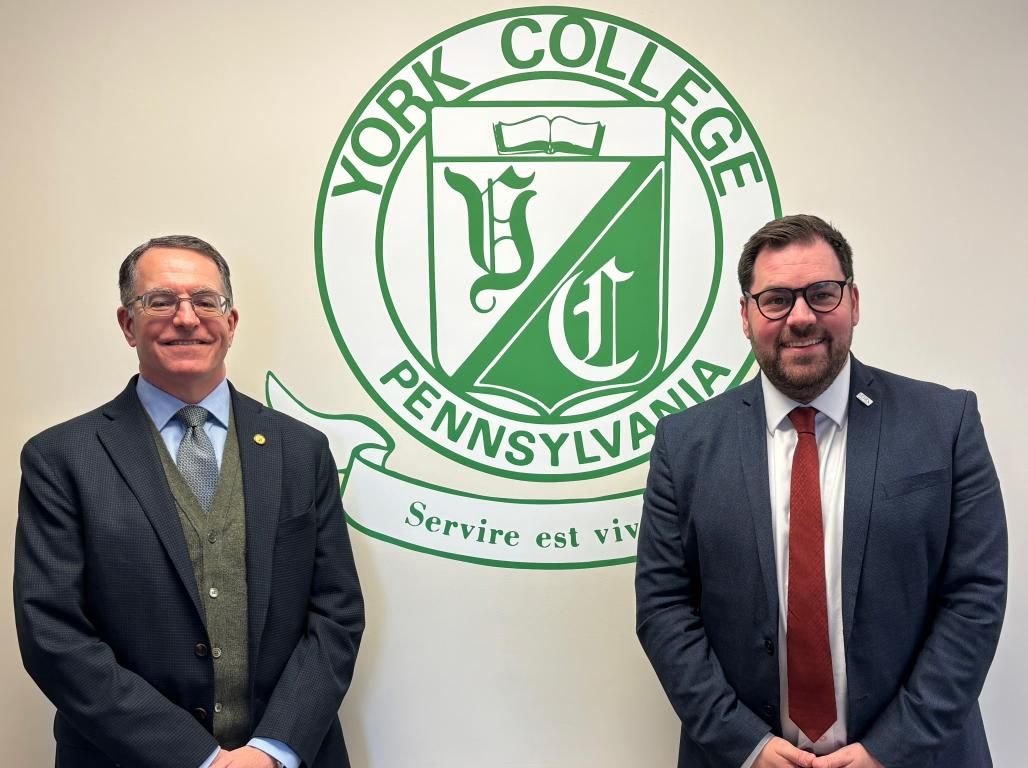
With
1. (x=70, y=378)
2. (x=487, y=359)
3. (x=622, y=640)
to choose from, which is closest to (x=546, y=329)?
(x=487, y=359)

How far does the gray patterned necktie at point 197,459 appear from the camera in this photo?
1.82m

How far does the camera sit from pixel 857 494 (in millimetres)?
1715

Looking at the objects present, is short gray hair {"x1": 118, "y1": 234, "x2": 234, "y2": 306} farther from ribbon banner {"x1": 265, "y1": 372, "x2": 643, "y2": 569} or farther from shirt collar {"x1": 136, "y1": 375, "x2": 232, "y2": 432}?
ribbon banner {"x1": 265, "y1": 372, "x2": 643, "y2": 569}

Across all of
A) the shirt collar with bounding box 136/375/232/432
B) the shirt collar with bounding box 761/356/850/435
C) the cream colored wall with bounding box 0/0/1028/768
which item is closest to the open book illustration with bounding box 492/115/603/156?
the cream colored wall with bounding box 0/0/1028/768

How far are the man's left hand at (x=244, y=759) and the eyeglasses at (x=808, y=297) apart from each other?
1347mm

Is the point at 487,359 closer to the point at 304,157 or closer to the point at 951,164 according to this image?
the point at 304,157

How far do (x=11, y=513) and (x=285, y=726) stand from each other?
1.07 m

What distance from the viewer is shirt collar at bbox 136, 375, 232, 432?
6.11 feet

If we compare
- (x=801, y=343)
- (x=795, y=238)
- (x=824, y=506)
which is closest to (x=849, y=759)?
(x=824, y=506)

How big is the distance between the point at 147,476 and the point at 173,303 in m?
0.36

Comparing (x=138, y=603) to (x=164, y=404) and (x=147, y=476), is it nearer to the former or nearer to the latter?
(x=147, y=476)

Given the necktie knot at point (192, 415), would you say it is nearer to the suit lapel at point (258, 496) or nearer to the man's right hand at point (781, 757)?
the suit lapel at point (258, 496)

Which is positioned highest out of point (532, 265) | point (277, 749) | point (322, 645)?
point (532, 265)

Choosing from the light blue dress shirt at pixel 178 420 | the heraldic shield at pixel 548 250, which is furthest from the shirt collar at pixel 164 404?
the heraldic shield at pixel 548 250
